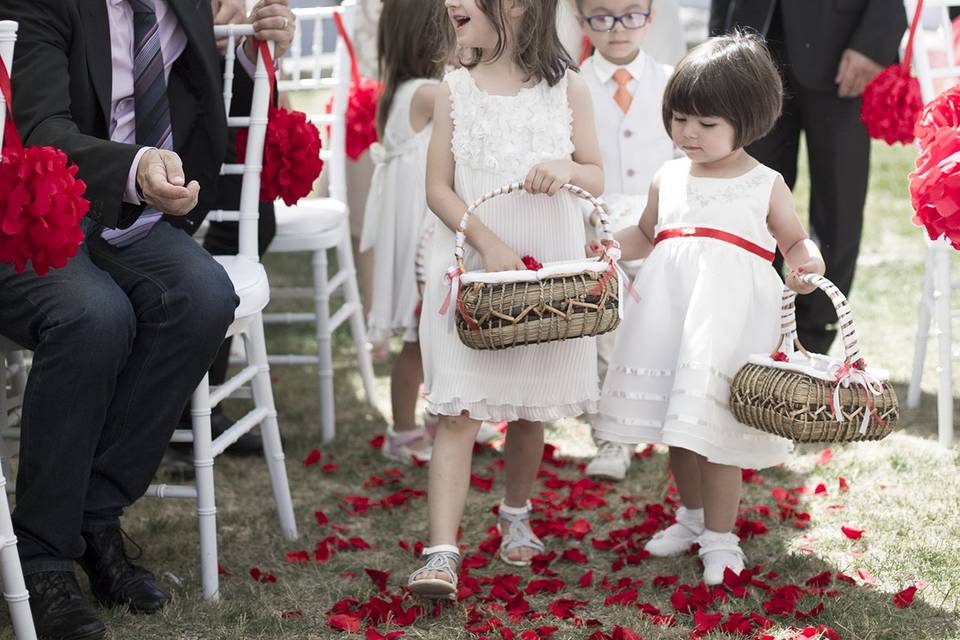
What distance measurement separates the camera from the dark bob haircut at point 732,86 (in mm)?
2783

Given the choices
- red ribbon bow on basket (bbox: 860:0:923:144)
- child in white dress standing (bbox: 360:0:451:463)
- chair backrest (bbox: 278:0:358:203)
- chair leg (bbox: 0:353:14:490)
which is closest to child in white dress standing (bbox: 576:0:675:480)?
child in white dress standing (bbox: 360:0:451:463)

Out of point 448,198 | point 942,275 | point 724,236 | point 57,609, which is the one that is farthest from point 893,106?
point 57,609

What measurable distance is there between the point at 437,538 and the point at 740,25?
2302 mm

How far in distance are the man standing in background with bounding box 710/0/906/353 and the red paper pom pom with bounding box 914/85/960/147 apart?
4.69 feet

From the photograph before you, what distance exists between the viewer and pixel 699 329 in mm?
2799

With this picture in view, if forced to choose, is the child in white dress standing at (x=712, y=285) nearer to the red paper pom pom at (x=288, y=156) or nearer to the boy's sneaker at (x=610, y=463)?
the boy's sneaker at (x=610, y=463)

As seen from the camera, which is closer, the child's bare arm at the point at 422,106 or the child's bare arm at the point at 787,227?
the child's bare arm at the point at 787,227

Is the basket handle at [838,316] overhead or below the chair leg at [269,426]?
overhead

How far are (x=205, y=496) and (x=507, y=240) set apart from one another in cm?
95

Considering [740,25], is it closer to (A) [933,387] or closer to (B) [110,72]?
(A) [933,387]

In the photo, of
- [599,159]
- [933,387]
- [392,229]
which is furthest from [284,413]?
[933,387]

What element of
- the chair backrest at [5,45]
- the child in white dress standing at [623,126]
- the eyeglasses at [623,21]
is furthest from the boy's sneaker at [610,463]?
the chair backrest at [5,45]

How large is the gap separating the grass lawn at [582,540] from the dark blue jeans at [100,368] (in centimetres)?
32

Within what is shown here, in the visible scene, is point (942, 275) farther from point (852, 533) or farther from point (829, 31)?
point (852, 533)
